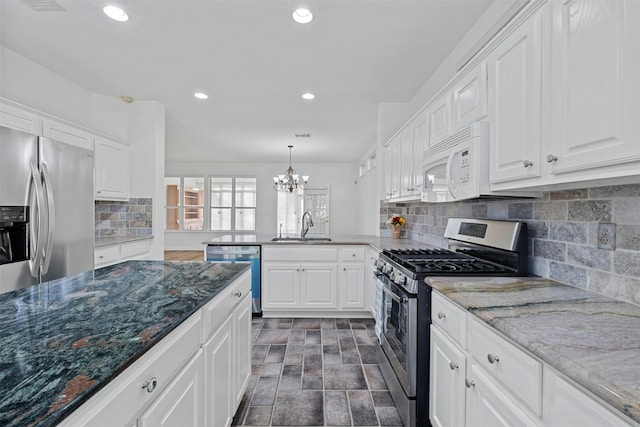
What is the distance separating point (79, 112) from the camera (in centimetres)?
338

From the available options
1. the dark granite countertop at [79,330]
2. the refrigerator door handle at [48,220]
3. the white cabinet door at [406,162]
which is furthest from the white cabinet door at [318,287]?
the refrigerator door handle at [48,220]

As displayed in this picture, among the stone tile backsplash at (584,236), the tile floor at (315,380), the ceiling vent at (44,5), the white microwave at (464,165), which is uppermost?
the ceiling vent at (44,5)

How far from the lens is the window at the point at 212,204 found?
7918 millimetres

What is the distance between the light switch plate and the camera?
1170mm

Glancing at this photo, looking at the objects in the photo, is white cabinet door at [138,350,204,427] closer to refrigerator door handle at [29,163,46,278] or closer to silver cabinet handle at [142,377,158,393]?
silver cabinet handle at [142,377,158,393]

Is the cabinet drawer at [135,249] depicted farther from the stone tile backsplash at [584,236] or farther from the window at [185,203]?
the window at [185,203]

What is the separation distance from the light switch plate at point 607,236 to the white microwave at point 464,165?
1.11 ft

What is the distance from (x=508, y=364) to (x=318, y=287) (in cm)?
259

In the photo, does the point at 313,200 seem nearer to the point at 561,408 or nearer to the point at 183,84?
the point at 183,84

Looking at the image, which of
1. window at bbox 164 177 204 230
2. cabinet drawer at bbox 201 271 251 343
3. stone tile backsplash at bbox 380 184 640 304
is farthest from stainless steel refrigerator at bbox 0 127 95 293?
window at bbox 164 177 204 230

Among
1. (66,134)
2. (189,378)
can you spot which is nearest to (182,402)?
(189,378)

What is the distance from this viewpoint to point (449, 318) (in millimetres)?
1326

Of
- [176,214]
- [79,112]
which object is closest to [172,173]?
[176,214]

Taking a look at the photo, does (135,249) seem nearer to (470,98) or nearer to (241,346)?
(241,346)
